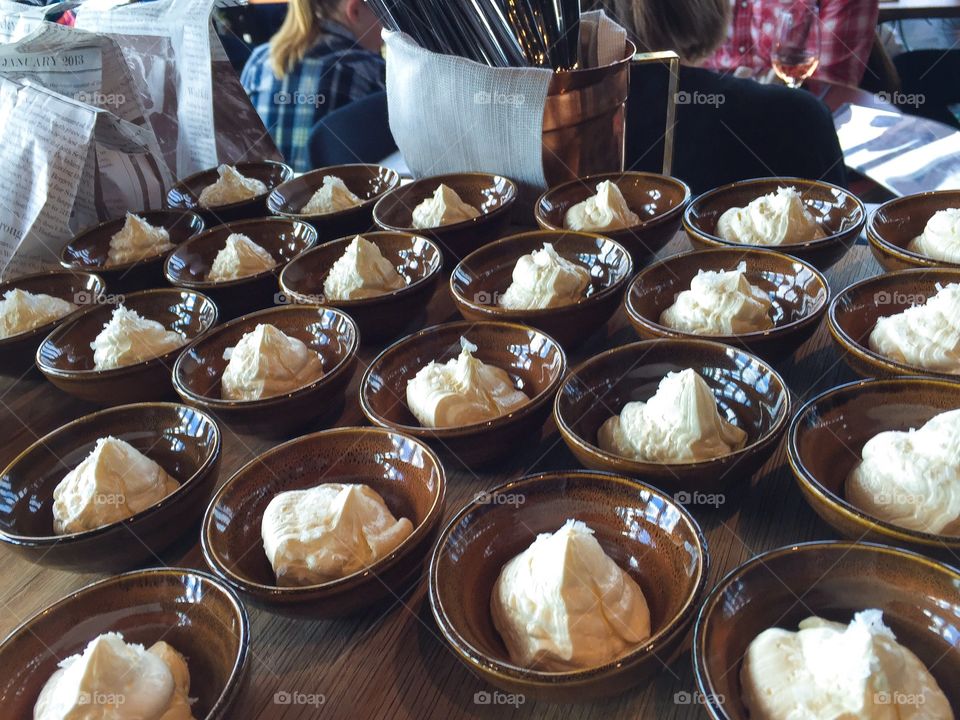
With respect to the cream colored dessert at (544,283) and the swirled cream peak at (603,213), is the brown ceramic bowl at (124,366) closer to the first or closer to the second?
the cream colored dessert at (544,283)

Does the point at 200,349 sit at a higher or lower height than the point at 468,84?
lower

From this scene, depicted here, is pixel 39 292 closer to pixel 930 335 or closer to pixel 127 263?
pixel 127 263

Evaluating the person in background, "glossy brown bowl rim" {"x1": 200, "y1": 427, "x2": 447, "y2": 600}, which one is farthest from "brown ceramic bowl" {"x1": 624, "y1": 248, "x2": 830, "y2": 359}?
the person in background

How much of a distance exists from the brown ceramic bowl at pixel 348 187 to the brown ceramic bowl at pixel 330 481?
0.83 meters

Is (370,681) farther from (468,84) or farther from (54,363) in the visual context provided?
(468,84)

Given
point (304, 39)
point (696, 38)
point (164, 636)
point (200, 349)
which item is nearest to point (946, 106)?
point (696, 38)

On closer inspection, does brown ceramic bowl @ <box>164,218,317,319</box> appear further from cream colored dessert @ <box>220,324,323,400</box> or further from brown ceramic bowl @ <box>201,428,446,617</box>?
brown ceramic bowl @ <box>201,428,446,617</box>

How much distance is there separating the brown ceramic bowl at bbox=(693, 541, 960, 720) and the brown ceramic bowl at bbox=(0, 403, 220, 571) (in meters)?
0.69

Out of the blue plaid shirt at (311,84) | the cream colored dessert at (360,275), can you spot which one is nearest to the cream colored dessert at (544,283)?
the cream colored dessert at (360,275)

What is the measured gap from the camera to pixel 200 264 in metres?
1.73

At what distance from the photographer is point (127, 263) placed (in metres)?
1.67

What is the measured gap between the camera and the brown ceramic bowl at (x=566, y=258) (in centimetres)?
129

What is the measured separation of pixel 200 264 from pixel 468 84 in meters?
0.73

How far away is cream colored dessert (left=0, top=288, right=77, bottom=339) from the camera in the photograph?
4.99ft
